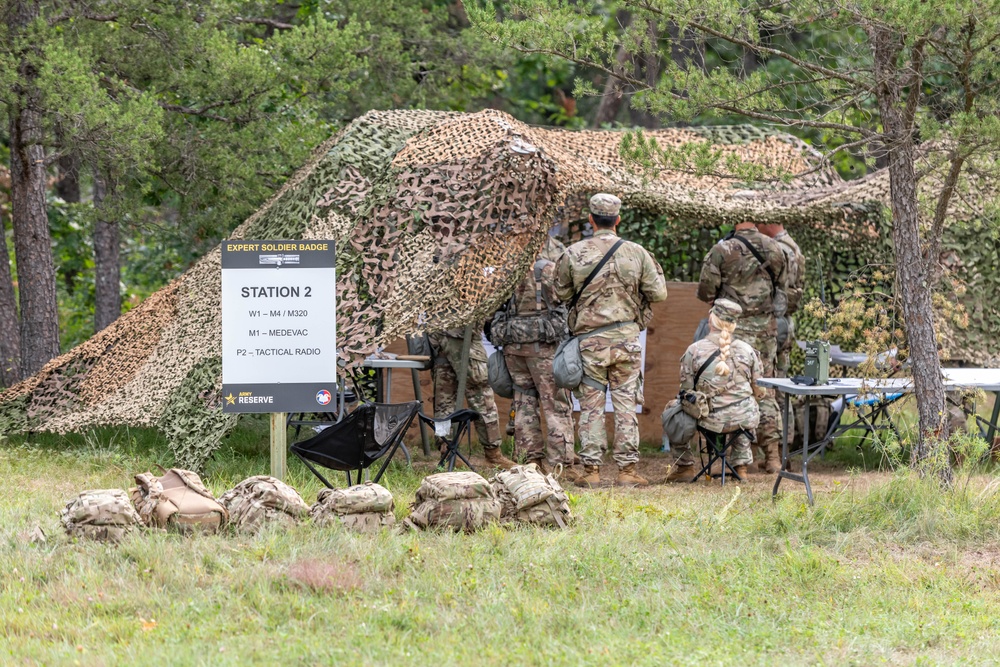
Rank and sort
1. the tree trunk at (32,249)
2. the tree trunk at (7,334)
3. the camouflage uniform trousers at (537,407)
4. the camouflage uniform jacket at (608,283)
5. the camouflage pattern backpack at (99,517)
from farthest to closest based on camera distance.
→ the tree trunk at (7,334) < the tree trunk at (32,249) < the camouflage uniform trousers at (537,407) < the camouflage uniform jacket at (608,283) < the camouflage pattern backpack at (99,517)

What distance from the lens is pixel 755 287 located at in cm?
954

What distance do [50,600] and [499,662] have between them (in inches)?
82.5

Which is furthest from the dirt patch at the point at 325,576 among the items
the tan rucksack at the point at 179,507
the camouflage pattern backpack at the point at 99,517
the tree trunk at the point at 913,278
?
the tree trunk at the point at 913,278

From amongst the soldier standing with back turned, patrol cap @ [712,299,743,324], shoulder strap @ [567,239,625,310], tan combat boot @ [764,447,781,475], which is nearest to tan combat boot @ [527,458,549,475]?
shoulder strap @ [567,239,625,310]

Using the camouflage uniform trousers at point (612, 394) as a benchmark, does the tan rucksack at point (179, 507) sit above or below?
below

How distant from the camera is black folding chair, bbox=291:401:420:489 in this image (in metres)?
7.16

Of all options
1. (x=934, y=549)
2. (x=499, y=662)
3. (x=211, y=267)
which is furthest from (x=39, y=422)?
(x=934, y=549)

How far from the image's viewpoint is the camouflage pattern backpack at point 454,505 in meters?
6.65

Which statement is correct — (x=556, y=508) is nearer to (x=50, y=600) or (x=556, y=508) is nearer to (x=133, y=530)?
(x=133, y=530)

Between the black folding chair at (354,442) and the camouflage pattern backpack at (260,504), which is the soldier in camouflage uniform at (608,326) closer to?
the black folding chair at (354,442)

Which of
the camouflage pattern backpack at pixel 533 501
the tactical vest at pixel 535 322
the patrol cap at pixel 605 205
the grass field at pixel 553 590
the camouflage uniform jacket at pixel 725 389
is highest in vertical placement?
the patrol cap at pixel 605 205

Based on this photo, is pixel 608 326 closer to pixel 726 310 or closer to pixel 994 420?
pixel 726 310

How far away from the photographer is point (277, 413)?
7.12m

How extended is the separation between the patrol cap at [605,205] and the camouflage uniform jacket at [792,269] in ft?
5.53
